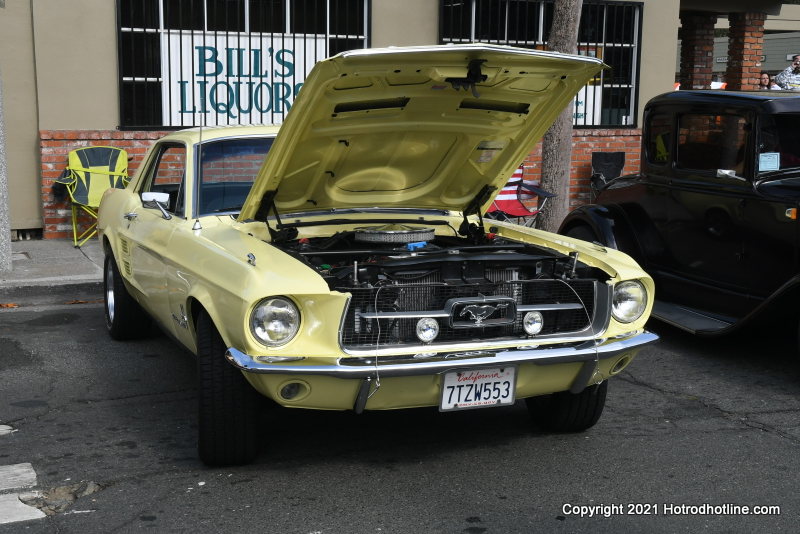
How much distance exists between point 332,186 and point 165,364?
5.96 ft

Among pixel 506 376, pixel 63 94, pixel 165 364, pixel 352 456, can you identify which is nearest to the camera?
pixel 506 376

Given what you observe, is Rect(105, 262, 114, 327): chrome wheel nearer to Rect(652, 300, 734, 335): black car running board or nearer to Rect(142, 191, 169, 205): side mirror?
Rect(142, 191, 169, 205): side mirror

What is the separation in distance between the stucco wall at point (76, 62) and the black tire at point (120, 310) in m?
4.18

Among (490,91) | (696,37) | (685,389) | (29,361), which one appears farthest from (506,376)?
(696,37)

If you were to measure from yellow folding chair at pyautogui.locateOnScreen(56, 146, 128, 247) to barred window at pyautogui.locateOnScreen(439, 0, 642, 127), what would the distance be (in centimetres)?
432

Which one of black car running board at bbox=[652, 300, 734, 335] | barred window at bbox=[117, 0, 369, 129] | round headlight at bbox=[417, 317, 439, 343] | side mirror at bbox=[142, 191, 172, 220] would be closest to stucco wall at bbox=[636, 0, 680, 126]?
barred window at bbox=[117, 0, 369, 129]

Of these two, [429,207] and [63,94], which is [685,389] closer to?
[429,207]

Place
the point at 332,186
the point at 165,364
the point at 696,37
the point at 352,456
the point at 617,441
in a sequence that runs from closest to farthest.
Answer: the point at 352,456, the point at 617,441, the point at 332,186, the point at 165,364, the point at 696,37

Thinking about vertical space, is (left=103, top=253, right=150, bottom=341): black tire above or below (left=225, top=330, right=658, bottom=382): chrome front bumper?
below

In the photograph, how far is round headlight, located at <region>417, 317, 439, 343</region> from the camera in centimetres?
410

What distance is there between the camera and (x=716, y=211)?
649cm

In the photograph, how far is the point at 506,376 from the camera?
4184 mm

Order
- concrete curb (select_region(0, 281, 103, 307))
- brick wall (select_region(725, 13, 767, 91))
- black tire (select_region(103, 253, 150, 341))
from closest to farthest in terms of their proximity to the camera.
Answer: black tire (select_region(103, 253, 150, 341)) → concrete curb (select_region(0, 281, 103, 307)) → brick wall (select_region(725, 13, 767, 91))

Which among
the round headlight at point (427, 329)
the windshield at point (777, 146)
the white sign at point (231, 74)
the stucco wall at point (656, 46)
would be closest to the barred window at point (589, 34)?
the stucco wall at point (656, 46)
